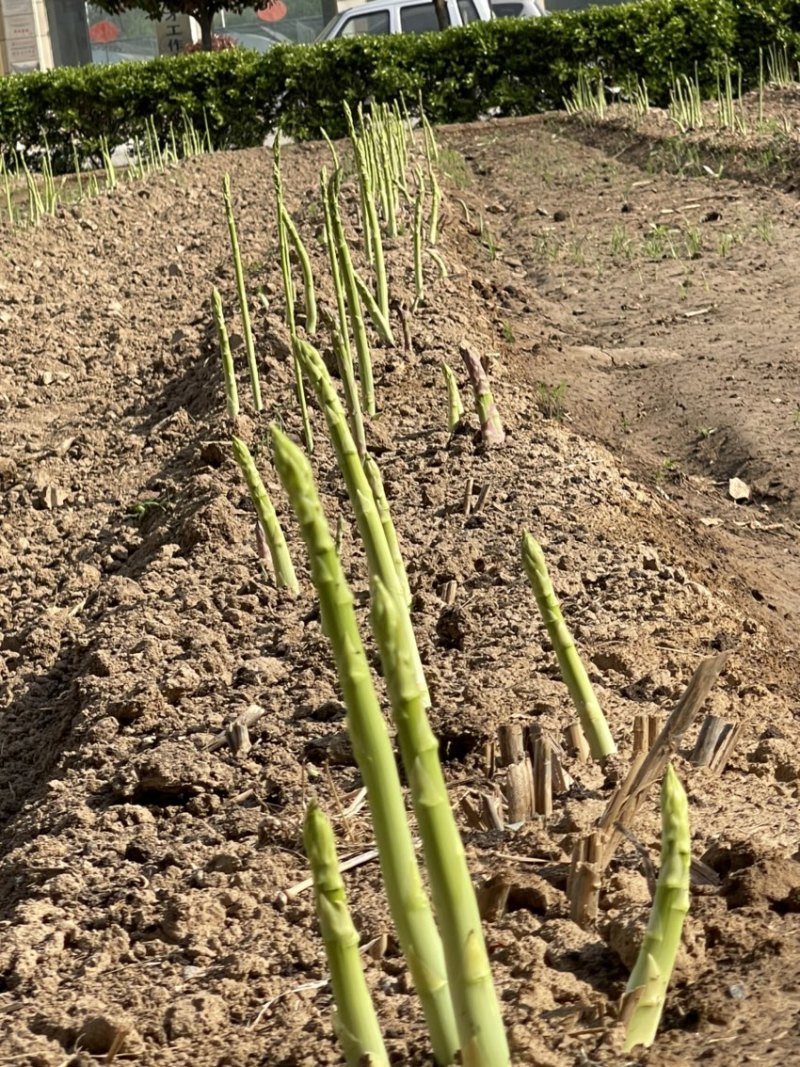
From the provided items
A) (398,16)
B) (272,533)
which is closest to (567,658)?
(272,533)

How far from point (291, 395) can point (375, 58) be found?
9.77 metres

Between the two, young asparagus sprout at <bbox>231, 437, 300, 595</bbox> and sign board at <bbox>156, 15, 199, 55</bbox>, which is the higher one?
sign board at <bbox>156, 15, 199, 55</bbox>

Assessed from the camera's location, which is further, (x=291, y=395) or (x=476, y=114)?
(x=476, y=114)

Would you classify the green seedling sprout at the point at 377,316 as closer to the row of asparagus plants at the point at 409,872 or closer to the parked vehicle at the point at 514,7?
the row of asparagus plants at the point at 409,872

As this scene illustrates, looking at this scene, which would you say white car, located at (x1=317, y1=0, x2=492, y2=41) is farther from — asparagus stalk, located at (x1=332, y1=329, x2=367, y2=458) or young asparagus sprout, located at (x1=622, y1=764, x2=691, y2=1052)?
young asparagus sprout, located at (x1=622, y1=764, x2=691, y2=1052)

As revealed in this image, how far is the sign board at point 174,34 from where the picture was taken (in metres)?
23.9

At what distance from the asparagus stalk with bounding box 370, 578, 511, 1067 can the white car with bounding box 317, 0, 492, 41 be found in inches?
660

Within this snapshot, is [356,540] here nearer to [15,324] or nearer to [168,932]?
[168,932]

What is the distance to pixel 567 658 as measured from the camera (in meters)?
2.38

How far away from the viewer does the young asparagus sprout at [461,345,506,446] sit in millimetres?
4035

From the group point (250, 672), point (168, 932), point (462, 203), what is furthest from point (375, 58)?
point (168, 932)

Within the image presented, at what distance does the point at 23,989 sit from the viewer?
6.66ft

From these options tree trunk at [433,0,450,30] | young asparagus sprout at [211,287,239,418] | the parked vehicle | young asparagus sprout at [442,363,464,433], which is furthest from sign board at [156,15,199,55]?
young asparagus sprout at [442,363,464,433]

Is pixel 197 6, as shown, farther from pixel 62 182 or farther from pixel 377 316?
pixel 377 316
